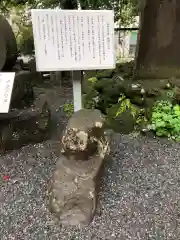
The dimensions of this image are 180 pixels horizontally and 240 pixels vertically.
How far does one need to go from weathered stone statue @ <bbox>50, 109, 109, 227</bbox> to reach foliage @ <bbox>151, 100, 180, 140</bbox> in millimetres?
1000

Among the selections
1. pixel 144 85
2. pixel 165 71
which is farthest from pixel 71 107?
pixel 165 71

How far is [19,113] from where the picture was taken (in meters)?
2.79

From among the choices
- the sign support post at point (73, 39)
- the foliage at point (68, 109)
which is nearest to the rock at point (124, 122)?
the foliage at point (68, 109)

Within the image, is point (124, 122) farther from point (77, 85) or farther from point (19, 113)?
point (19, 113)

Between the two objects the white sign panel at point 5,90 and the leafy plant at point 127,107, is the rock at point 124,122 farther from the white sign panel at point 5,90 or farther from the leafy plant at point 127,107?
the white sign panel at point 5,90

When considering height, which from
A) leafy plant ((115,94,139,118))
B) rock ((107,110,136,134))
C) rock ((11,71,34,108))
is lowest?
rock ((107,110,136,134))

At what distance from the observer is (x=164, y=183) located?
2432 millimetres

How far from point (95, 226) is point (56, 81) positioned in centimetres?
338

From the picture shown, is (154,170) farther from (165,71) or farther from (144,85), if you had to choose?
(165,71)

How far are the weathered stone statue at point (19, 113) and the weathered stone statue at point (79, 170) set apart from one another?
2.27 feet

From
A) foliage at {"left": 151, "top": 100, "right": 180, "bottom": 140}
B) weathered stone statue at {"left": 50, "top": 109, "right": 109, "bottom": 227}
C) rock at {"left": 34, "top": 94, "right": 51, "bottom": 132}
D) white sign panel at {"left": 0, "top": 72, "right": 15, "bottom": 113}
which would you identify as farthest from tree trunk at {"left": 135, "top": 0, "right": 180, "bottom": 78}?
white sign panel at {"left": 0, "top": 72, "right": 15, "bottom": 113}

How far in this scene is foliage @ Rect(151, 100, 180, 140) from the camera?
3070 mm

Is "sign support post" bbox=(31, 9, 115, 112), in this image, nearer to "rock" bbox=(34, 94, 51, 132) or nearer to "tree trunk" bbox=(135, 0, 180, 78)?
"rock" bbox=(34, 94, 51, 132)

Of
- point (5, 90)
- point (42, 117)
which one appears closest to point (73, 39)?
point (5, 90)
